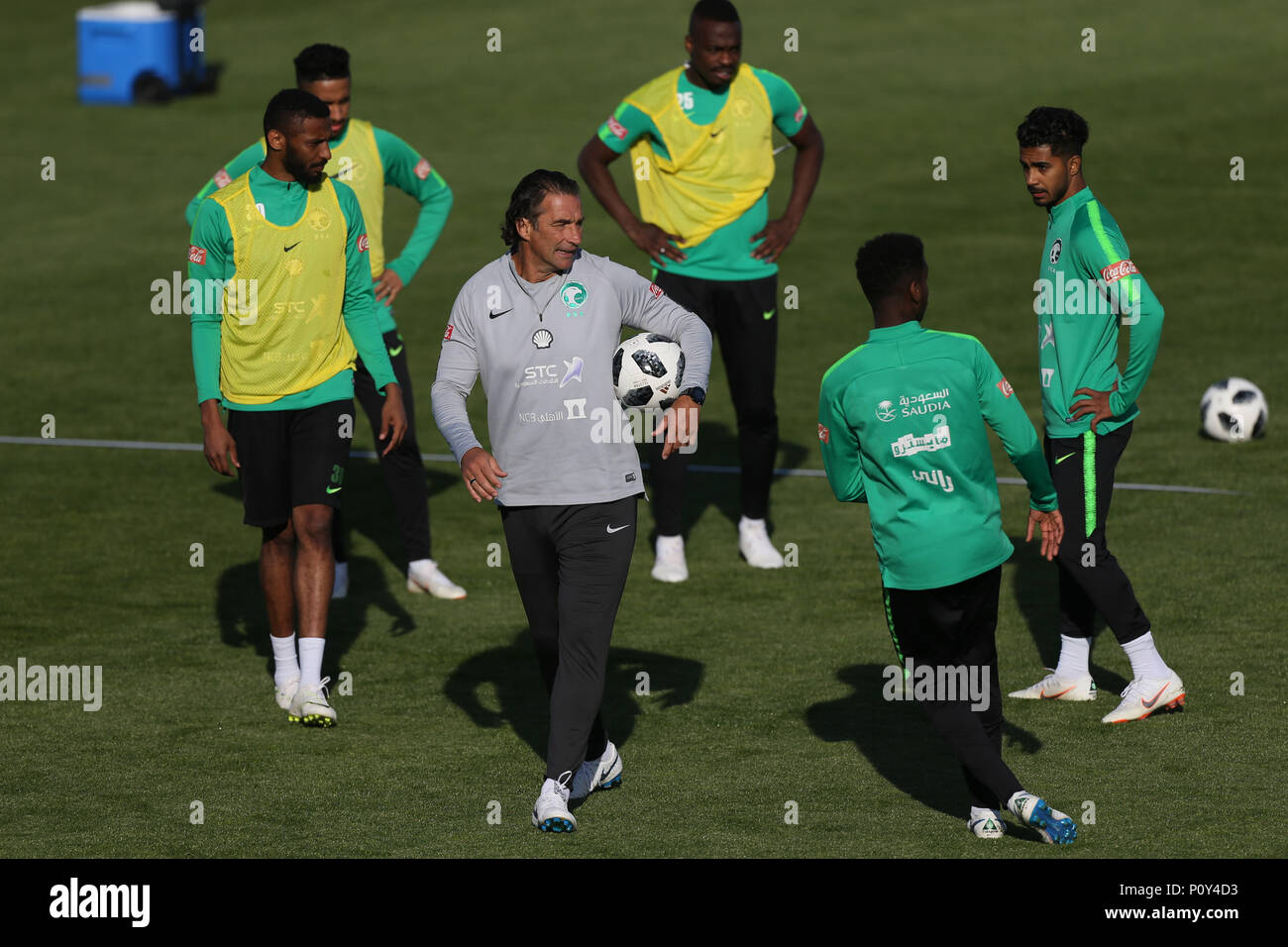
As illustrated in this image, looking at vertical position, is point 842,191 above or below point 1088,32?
below

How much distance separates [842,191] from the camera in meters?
24.4

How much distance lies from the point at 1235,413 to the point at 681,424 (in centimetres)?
820

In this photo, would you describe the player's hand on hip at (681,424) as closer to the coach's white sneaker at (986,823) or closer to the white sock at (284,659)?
the coach's white sneaker at (986,823)

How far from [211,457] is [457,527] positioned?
415 cm

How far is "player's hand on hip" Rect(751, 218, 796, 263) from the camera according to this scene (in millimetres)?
11422

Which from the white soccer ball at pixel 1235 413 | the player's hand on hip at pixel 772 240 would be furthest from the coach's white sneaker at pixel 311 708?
the white soccer ball at pixel 1235 413

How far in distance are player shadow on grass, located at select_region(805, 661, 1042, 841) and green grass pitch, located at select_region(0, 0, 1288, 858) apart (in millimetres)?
28

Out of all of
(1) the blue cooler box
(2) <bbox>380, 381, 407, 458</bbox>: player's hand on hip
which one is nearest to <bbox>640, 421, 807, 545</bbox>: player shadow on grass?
(2) <bbox>380, 381, 407, 458</bbox>: player's hand on hip

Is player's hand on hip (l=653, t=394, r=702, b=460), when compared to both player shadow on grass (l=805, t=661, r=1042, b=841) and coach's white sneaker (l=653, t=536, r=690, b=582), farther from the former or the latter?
coach's white sneaker (l=653, t=536, r=690, b=582)

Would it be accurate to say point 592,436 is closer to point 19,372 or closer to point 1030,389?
point 1030,389

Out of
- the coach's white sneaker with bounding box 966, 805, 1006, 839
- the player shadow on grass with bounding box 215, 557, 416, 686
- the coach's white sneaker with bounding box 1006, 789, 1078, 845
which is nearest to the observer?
the coach's white sneaker with bounding box 1006, 789, 1078, 845

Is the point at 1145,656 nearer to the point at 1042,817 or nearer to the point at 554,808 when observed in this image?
the point at 1042,817

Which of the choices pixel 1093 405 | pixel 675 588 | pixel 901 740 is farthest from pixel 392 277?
pixel 1093 405

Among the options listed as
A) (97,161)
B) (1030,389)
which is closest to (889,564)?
(1030,389)
